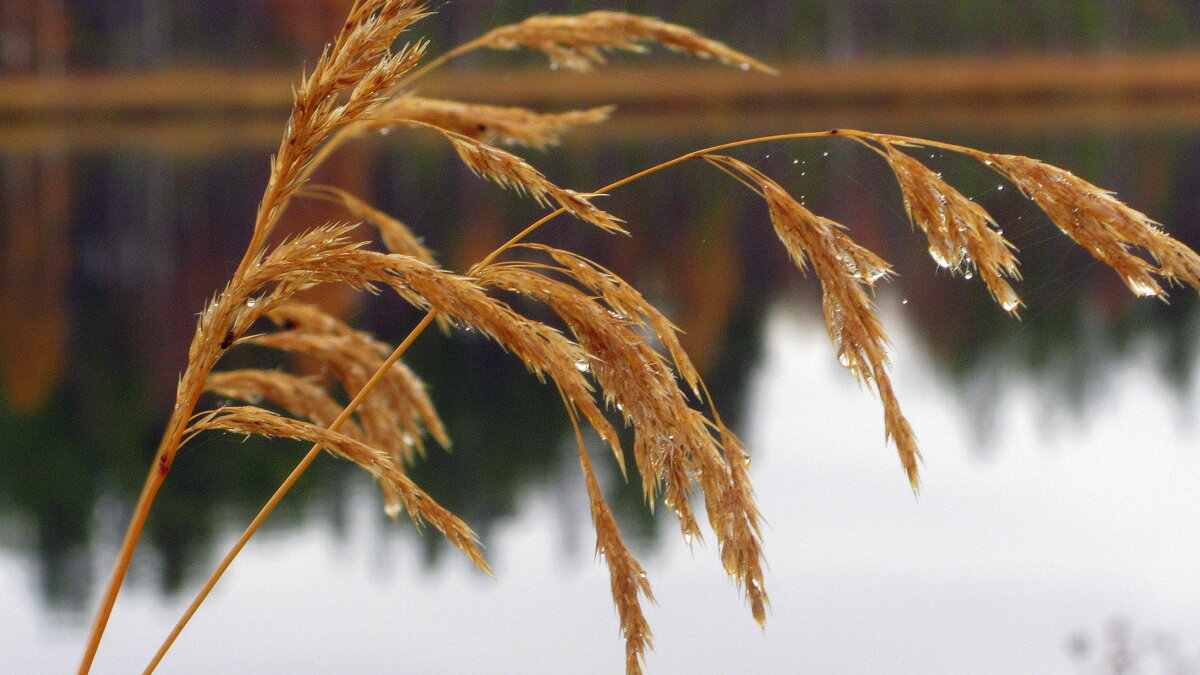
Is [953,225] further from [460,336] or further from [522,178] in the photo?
[460,336]

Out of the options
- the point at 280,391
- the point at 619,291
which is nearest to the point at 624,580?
the point at 619,291

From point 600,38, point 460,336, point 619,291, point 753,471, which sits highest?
point 600,38

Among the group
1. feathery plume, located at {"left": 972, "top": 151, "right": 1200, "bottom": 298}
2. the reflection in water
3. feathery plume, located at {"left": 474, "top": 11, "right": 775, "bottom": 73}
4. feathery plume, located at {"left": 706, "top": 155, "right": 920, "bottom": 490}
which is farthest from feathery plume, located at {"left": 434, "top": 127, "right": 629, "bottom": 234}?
the reflection in water

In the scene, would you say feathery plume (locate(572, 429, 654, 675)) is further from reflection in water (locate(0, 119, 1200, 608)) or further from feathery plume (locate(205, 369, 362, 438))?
reflection in water (locate(0, 119, 1200, 608))

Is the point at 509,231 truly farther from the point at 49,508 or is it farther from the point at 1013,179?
the point at 1013,179

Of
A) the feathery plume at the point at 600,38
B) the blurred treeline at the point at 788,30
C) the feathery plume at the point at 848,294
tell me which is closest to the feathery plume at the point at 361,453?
the feathery plume at the point at 848,294
